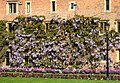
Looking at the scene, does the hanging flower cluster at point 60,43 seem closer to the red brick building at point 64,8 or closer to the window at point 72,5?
the red brick building at point 64,8

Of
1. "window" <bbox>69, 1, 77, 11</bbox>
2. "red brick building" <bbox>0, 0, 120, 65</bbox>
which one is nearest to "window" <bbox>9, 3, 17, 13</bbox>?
"red brick building" <bbox>0, 0, 120, 65</bbox>

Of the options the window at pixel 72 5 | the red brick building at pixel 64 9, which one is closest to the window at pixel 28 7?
the red brick building at pixel 64 9

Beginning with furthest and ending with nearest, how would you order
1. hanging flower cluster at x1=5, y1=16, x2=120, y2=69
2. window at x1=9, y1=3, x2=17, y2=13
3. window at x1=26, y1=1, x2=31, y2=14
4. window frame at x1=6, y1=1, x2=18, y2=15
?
window at x1=9, y1=3, x2=17, y2=13, window frame at x1=6, y1=1, x2=18, y2=15, window at x1=26, y1=1, x2=31, y2=14, hanging flower cluster at x1=5, y1=16, x2=120, y2=69

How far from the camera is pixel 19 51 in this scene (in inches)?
1622

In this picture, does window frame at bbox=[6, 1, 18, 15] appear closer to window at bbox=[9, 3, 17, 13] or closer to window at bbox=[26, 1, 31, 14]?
window at bbox=[9, 3, 17, 13]

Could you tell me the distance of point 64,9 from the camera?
4091 cm

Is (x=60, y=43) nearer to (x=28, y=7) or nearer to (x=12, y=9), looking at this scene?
(x=28, y=7)

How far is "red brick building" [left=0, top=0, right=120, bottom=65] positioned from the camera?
3884cm

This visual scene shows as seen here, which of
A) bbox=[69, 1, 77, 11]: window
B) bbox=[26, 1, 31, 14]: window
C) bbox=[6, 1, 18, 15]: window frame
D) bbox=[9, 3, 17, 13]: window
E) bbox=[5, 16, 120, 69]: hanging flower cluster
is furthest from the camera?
bbox=[9, 3, 17, 13]: window

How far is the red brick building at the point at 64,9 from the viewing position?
38844mm

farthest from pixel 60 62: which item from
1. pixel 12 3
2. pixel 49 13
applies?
pixel 12 3

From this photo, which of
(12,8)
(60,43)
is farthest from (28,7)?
(60,43)

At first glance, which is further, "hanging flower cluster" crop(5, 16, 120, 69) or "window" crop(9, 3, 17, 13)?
→ "window" crop(9, 3, 17, 13)

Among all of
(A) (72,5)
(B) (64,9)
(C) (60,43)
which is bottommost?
(C) (60,43)
